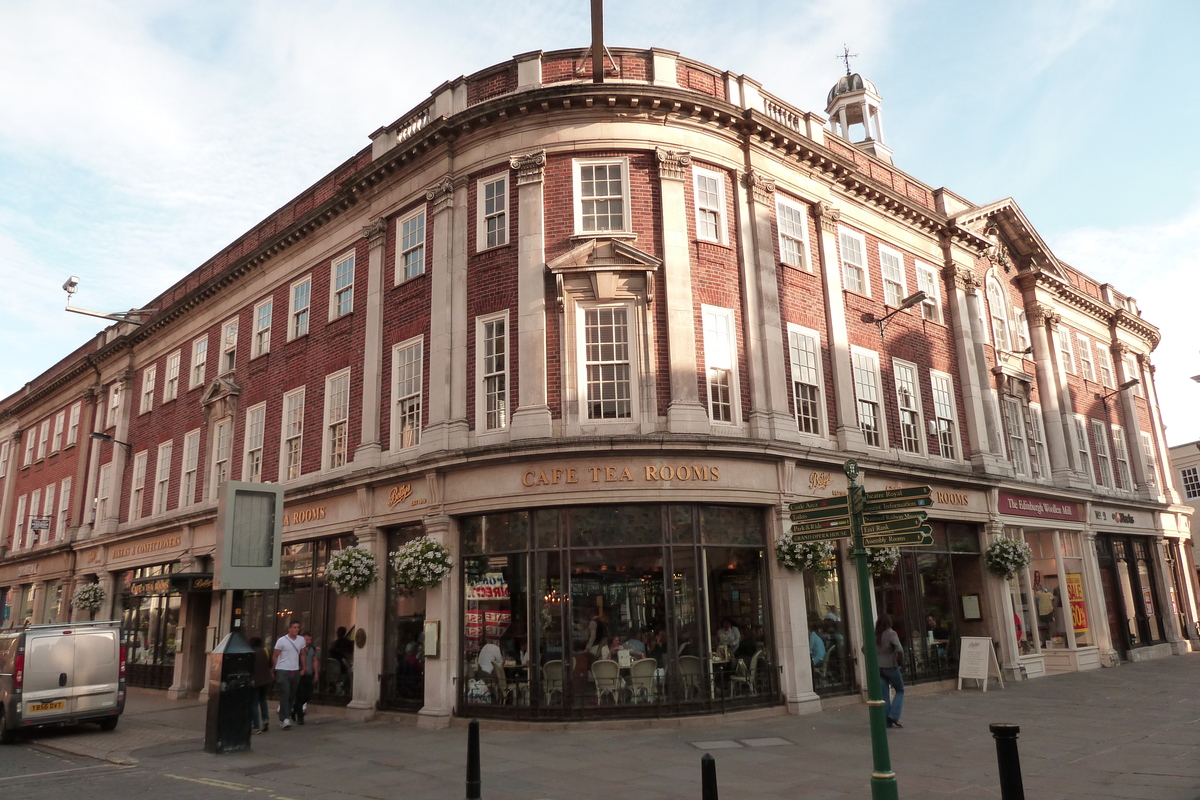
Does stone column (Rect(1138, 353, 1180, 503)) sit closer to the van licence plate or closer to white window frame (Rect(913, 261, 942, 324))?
white window frame (Rect(913, 261, 942, 324))

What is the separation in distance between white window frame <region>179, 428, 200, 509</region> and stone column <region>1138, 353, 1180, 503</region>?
34.4 metres

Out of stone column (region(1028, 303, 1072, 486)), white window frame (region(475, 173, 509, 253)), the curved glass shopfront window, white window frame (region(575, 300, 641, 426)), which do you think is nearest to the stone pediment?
white window frame (region(575, 300, 641, 426))

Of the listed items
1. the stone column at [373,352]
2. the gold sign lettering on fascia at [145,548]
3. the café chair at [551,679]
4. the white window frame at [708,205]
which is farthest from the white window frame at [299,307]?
the café chair at [551,679]

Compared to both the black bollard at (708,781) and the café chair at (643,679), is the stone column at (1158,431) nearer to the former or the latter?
the café chair at (643,679)

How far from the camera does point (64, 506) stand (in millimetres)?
33719

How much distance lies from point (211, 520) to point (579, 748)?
15.6 meters

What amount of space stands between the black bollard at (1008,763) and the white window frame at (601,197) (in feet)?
39.0

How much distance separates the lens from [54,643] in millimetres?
15672

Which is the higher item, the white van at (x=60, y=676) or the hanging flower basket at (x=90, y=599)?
the hanging flower basket at (x=90, y=599)

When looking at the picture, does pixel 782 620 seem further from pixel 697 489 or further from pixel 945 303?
pixel 945 303

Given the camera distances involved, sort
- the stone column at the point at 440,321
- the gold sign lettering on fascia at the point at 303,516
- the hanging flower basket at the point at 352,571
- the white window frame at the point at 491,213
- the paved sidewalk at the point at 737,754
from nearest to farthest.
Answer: the paved sidewalk at the point at 737,754
the stone column at the point at 440,321
the hanging flower basket at the point at 352,571
the white window frame at the point at 491,213
the gold sign lettering on fascia at the point at 303,516

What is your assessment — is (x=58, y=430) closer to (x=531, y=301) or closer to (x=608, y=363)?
(x=531, y=301)

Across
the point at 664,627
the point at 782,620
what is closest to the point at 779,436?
the point at 782,620

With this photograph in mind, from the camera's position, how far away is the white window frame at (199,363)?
87.9 feet
